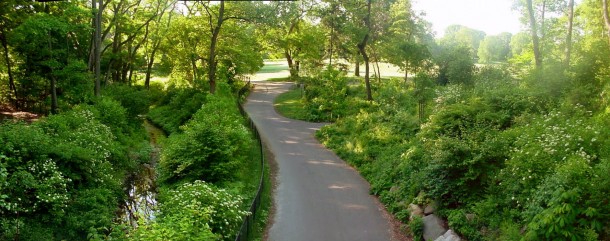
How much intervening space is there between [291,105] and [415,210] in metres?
24.0

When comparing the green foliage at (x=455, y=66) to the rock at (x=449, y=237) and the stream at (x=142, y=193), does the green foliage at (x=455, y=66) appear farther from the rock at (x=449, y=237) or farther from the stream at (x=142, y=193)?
the stream at (x=142, y=193)

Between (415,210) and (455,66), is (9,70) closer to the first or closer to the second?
(415,210)

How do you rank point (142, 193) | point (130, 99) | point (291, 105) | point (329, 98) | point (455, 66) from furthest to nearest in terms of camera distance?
point (291, 105) < point (329, 98) < point (130, 99) < point (455, 66) < point (142, 193)

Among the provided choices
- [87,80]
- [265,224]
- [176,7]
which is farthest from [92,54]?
[265,224]

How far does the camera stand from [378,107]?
1115 inches

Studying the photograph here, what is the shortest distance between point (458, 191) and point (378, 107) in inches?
600

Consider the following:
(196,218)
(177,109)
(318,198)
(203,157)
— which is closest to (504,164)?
(318,198)

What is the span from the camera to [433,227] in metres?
13.1

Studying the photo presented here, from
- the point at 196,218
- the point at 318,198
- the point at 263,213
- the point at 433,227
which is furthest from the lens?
the point at 318,198

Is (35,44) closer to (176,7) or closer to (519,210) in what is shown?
(176,7)

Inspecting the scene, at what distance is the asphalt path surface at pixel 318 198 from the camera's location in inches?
551

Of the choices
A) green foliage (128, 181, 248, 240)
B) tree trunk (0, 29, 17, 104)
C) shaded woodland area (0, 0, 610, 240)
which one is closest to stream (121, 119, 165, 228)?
shaded woodland area (0, 0, 610, 240)

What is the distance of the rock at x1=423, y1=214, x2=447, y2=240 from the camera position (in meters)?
12.8

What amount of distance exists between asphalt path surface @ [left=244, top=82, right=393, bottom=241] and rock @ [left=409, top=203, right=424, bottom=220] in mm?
880
